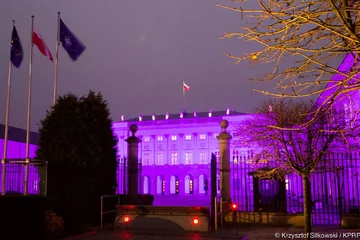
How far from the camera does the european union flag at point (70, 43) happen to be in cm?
2133

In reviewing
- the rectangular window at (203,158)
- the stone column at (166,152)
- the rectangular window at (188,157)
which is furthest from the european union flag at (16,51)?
the rectangular window at (188,157)

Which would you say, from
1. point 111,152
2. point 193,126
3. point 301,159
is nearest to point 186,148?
point 193,126

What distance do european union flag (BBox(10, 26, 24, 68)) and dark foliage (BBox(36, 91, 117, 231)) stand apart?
5832mm

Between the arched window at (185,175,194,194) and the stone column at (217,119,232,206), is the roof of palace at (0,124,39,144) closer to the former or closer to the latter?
the arched window at (185,175,194,194)

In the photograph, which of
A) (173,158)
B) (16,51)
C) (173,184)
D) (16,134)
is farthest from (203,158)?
(16,51)

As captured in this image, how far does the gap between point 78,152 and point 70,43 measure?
792cm

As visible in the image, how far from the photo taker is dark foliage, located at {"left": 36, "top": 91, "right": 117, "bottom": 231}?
1546 centimetres

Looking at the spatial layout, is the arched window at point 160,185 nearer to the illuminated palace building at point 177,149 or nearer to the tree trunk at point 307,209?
the illuminated palace building at point 177,149

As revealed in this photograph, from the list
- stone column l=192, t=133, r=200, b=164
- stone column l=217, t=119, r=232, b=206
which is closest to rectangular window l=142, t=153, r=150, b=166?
stone column l=192, t=133, r=200, b=164

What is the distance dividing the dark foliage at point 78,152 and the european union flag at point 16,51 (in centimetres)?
583

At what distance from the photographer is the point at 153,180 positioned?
81250 millimetres

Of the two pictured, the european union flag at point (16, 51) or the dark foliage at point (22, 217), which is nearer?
the dark foliage at point (22, 217)

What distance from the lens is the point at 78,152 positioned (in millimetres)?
15656

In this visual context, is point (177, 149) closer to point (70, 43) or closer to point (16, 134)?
point (16, 134)
